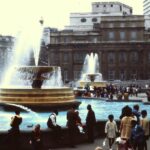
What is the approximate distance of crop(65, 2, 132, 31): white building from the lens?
105 metres

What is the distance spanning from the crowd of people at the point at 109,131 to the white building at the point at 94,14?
3422 inches

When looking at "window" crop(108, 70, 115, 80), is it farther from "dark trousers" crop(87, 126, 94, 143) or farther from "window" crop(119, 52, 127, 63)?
"dark trousers" crop(87, 126, 94, 143)

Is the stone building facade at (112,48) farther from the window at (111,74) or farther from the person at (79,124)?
the person at (79,124)

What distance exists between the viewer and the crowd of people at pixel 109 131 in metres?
12.2

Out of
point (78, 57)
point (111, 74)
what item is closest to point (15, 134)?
point (111, 74)

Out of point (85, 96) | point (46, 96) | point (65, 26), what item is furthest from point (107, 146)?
point (65, 26)

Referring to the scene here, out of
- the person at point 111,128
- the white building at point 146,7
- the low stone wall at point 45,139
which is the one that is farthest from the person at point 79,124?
the white building at point 146,7

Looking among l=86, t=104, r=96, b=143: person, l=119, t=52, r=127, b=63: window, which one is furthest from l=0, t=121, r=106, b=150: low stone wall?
l=119, t=52, r=127, b=63: window

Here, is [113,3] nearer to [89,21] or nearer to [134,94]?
[89,21]

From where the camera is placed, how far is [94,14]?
10888cm

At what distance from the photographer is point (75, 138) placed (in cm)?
1556

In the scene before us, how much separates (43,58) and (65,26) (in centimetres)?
3020

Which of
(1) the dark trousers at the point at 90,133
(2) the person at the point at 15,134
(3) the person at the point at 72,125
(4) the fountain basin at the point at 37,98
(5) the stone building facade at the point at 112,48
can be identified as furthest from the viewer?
(5) the stone building facade at the point at 112,48

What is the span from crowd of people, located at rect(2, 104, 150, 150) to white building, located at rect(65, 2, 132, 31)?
285ft
